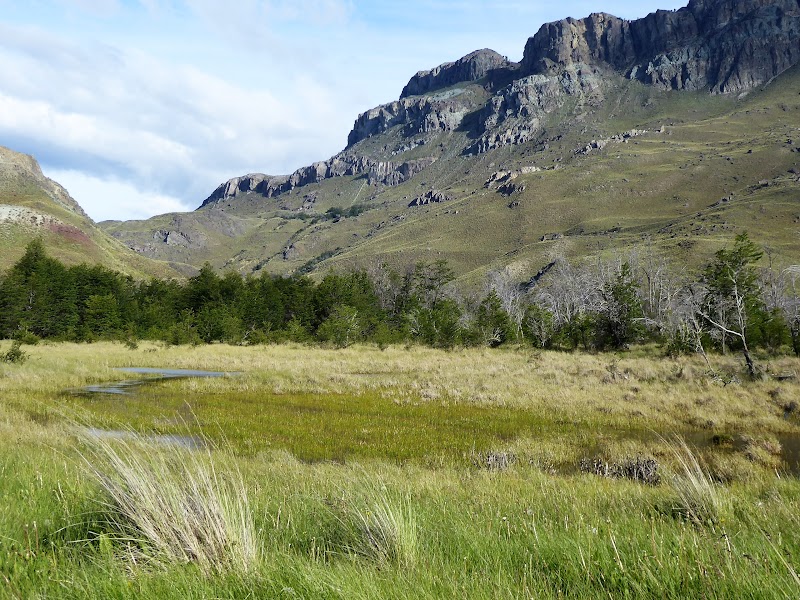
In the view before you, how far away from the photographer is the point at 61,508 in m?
4.83

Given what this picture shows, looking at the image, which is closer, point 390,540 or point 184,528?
point 184,528

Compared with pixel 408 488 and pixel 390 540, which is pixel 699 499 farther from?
pixel 390 540

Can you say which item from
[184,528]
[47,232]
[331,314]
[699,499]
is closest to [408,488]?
[184,528]

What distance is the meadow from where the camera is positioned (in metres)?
3.05

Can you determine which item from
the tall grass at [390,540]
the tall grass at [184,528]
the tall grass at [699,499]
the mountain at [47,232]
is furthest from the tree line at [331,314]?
the mountain at [47,232]

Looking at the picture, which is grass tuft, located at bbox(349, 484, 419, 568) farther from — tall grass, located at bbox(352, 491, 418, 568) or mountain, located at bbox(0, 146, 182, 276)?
mountain, located at bbox(0, 146, 182, 276)

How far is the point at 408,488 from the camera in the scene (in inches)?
235

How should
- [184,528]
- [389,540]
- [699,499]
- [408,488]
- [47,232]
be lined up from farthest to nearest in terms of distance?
[47,232]
[408,488]
[699,499]
[389,540]
[184,528]

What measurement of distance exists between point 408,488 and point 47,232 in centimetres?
Result: 15101

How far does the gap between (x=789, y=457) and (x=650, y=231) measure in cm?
14095

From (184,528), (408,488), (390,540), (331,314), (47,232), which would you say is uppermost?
(47,232)

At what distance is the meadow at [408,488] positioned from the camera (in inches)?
120

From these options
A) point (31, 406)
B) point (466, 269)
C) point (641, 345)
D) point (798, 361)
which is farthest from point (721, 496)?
point (466, 269)

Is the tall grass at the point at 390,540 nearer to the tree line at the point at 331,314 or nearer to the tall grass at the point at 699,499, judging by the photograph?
the tall grass at the point at 699,499
